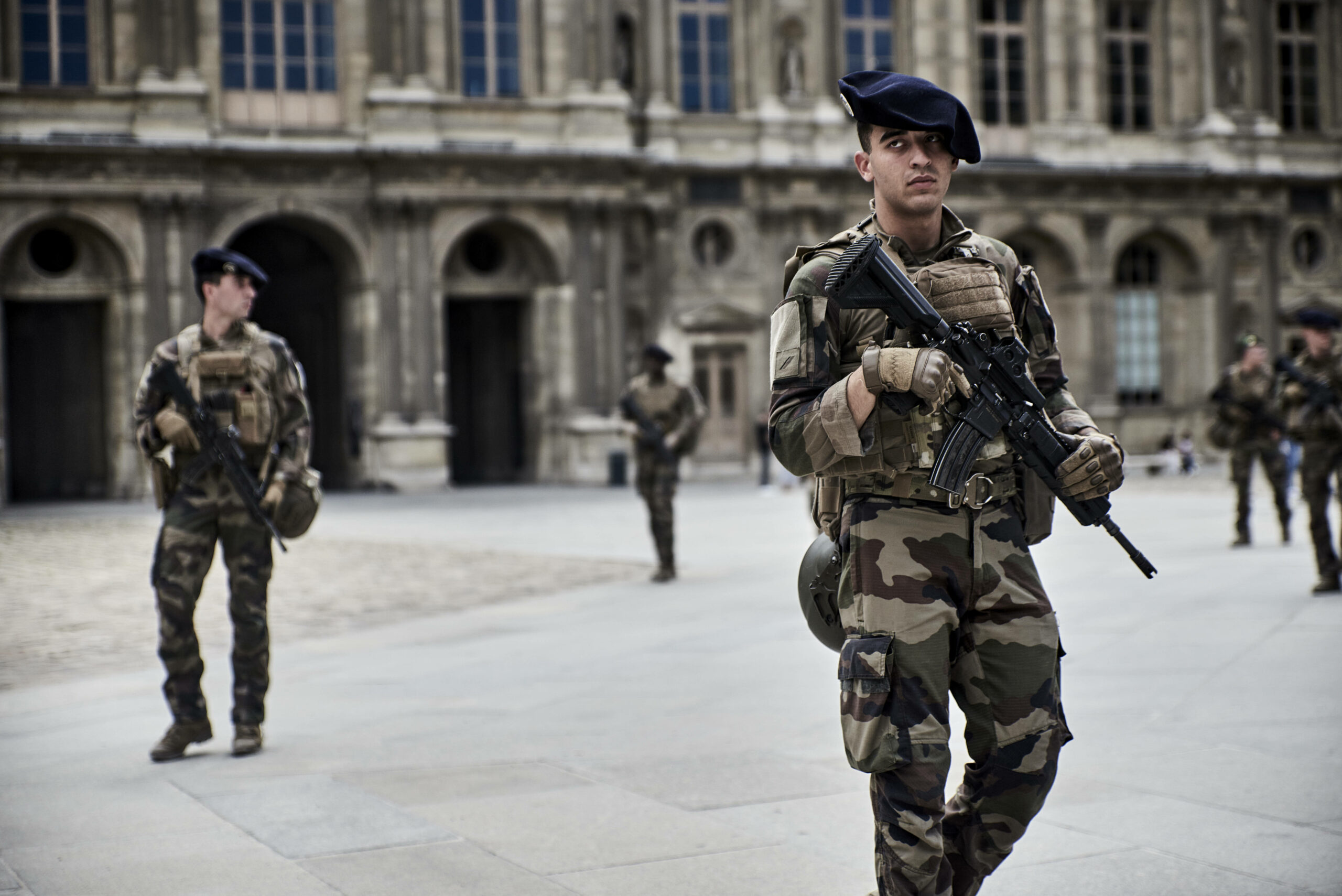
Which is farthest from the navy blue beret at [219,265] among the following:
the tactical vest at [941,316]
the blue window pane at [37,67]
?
the blue window pane at [37,67]

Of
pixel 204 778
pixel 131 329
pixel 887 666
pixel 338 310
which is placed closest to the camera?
pixel 887 666

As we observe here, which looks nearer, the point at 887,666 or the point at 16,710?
the point at 887,666

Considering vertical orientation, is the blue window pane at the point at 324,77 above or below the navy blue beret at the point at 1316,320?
above

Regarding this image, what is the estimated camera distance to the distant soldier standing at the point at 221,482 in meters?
6.73

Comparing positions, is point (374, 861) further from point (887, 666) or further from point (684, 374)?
point (684, 374)

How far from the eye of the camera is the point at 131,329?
27.8 meters

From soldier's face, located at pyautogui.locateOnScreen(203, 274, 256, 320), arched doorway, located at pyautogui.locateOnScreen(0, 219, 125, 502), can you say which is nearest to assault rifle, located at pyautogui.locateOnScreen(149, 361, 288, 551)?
soldier's face, located at pyautogui.locateOnScreen(203, 274, 256, 320)

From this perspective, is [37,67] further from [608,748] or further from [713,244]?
[608,748]

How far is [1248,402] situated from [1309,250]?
25.2m

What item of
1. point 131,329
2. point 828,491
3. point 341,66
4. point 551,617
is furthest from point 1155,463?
point 828,491

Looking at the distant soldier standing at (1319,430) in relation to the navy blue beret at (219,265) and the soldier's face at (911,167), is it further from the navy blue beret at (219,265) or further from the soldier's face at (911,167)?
the soldier's face at (911,167)

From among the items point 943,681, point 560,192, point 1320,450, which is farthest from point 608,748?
point 560,192

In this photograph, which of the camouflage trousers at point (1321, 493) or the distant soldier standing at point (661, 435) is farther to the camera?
the distant soldier standing at point (661, 435)

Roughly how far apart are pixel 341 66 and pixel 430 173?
2514 mm
